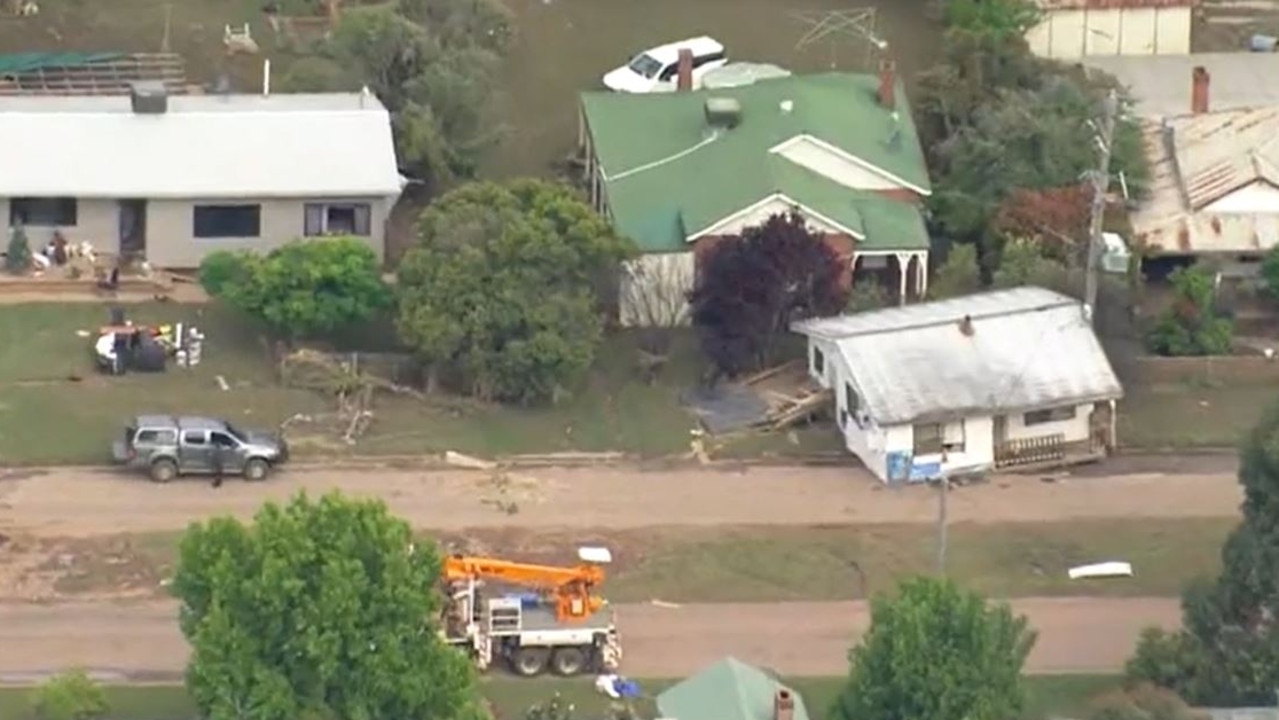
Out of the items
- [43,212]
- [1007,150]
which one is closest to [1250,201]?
[1007,150]

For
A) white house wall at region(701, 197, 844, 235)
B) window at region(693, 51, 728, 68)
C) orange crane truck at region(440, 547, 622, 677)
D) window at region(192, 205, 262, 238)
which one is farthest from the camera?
window at region(693, 51, 728, 68)

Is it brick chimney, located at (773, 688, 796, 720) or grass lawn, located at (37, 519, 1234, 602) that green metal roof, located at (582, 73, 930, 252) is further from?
brick chimney, located at (773, 688, 796, 720)

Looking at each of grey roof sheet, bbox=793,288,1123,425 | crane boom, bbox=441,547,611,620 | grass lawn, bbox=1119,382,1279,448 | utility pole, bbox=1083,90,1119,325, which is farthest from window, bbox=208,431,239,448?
grass lawn, bbox=1119,382,1279,448

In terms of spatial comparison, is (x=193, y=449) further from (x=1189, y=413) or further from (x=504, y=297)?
(x=1189, y=413)

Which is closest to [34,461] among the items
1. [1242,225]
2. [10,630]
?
[10,630]

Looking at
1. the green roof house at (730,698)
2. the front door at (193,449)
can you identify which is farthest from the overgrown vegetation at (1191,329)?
the front door at (193,449)

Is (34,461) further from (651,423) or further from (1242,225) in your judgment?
(1242,225)

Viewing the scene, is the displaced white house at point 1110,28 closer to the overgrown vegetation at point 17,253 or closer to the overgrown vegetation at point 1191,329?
the overgrown vegetation at point 1191,329
